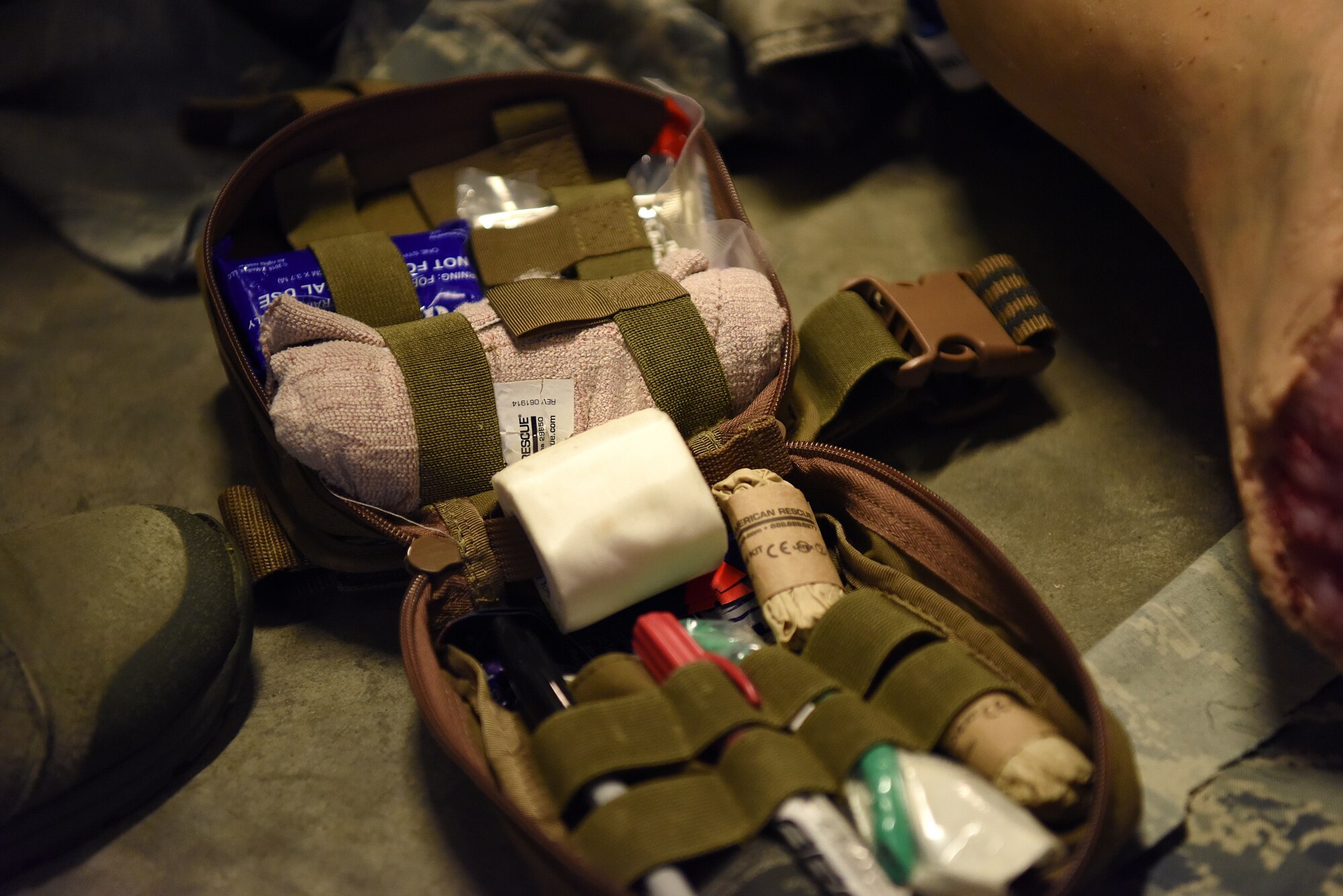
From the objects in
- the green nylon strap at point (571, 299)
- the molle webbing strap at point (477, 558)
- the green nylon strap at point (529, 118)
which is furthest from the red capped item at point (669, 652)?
the green nylon strap at point (529, 118)

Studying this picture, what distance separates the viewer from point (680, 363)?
2.60ft

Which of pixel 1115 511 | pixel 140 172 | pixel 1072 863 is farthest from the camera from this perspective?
pixel 140 172

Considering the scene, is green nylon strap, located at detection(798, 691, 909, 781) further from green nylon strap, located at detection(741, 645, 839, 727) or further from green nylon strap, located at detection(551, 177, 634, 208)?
green nylon strap, located at detection(551, 177, 634, 208)

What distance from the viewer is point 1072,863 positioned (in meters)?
0.57

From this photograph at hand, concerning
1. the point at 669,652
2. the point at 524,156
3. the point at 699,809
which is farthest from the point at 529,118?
the point at 699,809

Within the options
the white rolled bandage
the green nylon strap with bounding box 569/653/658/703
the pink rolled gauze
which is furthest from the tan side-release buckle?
the green nylon strap with bounding box 569/653/658/703

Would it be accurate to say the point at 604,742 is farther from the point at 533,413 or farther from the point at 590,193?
the point at 590,193

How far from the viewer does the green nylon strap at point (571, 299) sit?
0.80 metres

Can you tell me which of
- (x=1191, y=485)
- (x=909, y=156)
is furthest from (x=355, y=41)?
(x=1191, y=485)

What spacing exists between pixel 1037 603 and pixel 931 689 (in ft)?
0.31

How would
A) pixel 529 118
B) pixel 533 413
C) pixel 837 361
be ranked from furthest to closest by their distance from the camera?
pixel 529 118, pixel 837 361, pixel 533 413

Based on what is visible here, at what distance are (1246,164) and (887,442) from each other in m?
0.38

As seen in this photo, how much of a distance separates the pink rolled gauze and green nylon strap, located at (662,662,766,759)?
23 cm

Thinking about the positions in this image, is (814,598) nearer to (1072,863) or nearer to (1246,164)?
(1072,863)
